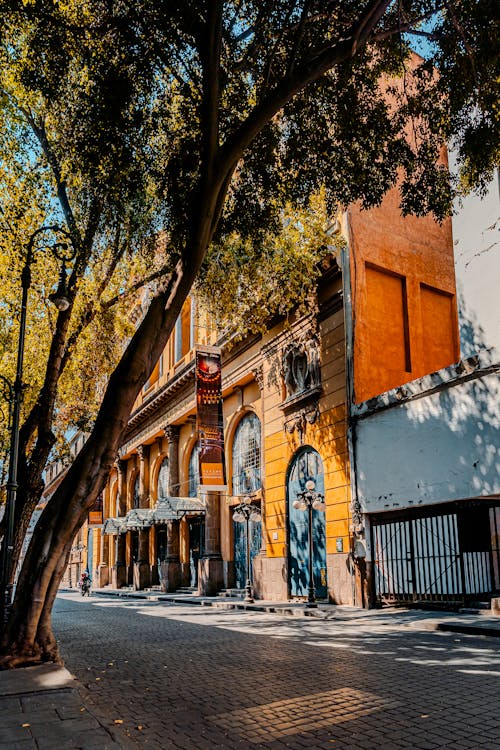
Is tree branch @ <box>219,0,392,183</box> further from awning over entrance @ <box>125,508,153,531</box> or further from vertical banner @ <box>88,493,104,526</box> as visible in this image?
vertical banner @ <box>88,493,104,526</box>

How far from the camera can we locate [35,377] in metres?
18.7

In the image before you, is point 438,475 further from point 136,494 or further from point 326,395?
point 136,494

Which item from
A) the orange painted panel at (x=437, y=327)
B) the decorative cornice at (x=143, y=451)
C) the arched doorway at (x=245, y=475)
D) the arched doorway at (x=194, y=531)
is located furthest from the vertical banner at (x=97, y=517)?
the orange painted panel at (x=437, y=327)

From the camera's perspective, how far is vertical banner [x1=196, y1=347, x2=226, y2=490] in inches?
858

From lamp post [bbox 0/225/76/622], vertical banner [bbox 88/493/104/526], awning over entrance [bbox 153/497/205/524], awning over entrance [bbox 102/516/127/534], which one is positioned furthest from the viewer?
vertical banner [bbox 88/493/104/526]

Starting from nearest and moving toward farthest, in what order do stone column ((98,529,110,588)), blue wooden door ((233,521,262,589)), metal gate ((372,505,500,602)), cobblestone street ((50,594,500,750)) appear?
cobblestone street ((50,594,500,750)), metal gate ((372,505,500,602)), blue wooden door ((233,521,262,589)), stone column ((98,529,110,588))

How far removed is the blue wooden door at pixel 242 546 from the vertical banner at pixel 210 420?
315cm

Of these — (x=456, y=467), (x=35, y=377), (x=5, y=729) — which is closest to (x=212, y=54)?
(x=5, y=729)

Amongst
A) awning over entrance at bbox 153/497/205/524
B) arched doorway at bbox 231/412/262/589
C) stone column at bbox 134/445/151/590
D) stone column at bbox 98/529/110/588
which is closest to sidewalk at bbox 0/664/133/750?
arched doorway at bbox 231/412/262/589

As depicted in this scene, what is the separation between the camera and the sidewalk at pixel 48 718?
451 cm

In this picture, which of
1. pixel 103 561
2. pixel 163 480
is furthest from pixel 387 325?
pixel 103 561

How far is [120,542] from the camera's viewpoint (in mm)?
41062

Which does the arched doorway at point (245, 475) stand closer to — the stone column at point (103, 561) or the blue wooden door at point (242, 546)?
the blue wooden door at point (242, 546)

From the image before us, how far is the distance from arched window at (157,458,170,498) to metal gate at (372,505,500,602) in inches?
795
